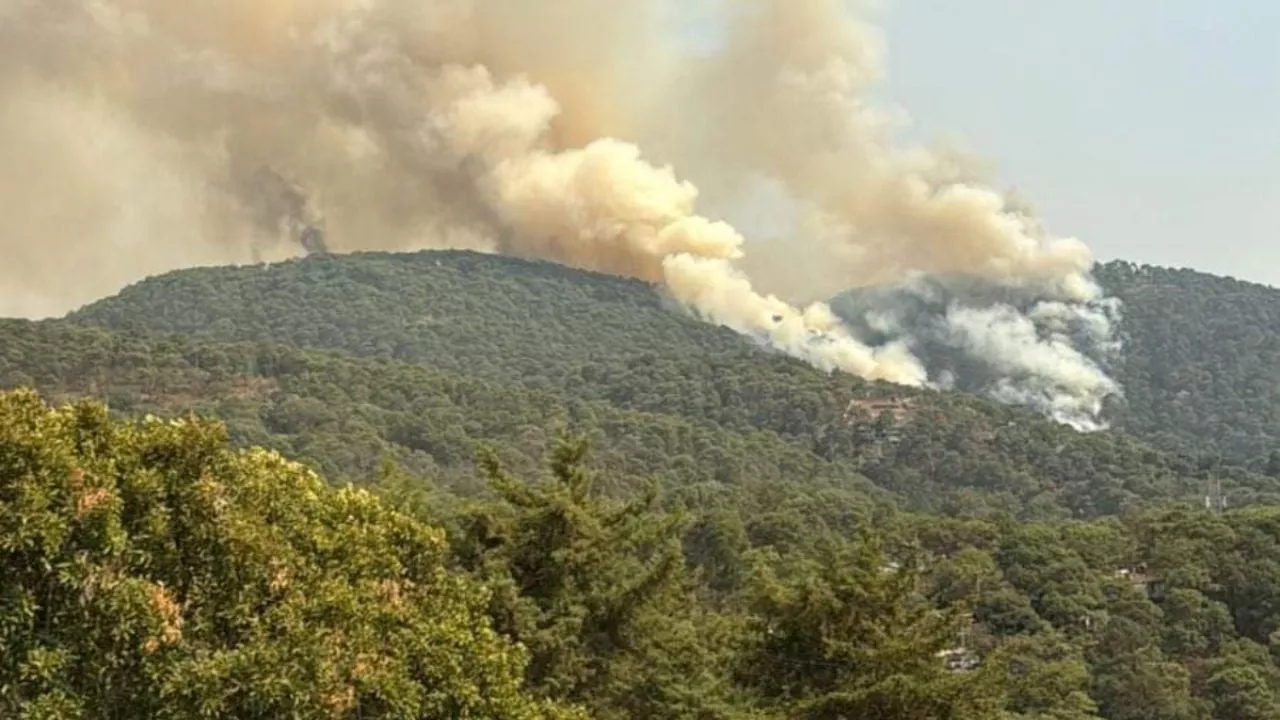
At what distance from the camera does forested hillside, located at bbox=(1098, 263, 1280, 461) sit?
14238 cm

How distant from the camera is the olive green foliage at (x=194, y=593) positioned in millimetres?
7195

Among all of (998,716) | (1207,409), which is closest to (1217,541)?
(998,716)

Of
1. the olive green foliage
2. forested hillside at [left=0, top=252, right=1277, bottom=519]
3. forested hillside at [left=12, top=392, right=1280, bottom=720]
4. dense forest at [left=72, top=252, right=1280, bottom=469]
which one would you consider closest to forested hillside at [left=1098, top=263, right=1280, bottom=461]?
dense forest at [left=72, top=252, right=1280, bottom=469]

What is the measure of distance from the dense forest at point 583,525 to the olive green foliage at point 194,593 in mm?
22

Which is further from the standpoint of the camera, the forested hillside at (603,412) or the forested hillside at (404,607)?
the forested hillside at (603,412)

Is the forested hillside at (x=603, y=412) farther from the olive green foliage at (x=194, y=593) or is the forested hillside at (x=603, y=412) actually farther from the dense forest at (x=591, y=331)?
the olive green foliage at (x=194, y=593)

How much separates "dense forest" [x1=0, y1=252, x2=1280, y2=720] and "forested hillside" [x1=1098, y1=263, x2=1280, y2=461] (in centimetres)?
67

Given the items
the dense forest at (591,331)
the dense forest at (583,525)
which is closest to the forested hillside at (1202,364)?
the dense forest at (591,331)

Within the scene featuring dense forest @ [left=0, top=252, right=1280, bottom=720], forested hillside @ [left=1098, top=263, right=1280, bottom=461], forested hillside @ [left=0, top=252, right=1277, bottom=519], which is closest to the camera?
dense forest @ [left=0, top=252, right=1280, bottom=720]

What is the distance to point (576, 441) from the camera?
58.2 feet

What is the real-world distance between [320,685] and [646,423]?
8814cm

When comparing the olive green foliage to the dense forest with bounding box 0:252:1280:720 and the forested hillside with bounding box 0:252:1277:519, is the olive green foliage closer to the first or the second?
the dense forest with bounding box 0:252:1280:720

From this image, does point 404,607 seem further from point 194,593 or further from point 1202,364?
point 1202,364

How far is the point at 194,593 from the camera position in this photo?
7938mm
